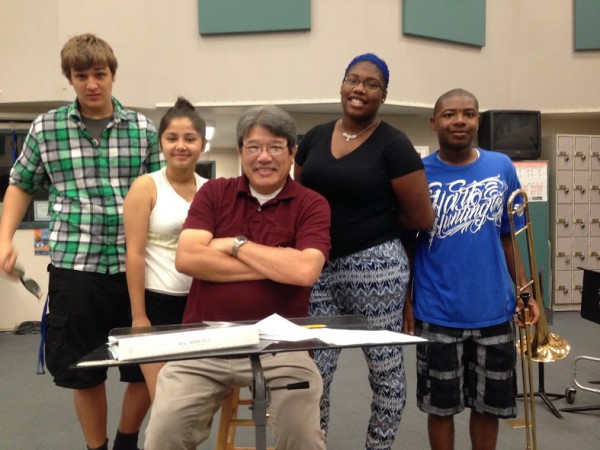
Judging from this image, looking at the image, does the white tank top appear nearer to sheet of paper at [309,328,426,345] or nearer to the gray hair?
the gray hair

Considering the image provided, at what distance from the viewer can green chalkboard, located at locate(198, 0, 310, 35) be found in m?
6.00

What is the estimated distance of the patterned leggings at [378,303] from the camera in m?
2.08

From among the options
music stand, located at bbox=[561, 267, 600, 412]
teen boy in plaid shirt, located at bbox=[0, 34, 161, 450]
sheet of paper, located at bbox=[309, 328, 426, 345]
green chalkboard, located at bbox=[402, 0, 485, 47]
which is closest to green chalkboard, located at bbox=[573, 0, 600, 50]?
green chalkboard, located at bbox=[402, 0, 485, 47]

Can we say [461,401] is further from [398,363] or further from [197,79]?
[197,79]

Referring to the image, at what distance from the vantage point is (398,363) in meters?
2.16

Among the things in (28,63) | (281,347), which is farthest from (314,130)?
(28,63)

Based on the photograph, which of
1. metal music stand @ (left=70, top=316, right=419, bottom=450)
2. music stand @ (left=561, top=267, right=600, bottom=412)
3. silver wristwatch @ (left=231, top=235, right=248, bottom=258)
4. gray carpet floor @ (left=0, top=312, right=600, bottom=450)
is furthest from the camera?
music stand @ (left=561, top=267, right=600, bottom=412)

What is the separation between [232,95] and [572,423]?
4432 mm

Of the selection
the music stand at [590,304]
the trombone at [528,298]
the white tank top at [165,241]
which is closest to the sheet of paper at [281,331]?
the white tank top at [165,241]

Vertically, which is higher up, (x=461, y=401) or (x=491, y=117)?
(x=491, y=117)

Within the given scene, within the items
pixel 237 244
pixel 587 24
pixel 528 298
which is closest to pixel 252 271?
pixel 237 244

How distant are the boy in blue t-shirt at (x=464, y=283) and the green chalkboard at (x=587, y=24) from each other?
5961mm

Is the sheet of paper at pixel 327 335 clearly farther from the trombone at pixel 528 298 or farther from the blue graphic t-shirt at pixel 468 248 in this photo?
the trombone at pixel 528 298

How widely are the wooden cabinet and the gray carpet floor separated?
7.27 feet
